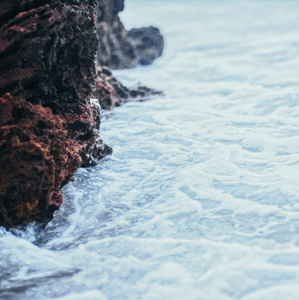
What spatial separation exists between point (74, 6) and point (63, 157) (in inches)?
61.0

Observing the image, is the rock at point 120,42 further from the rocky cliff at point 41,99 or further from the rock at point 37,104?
the rock at point 37,104

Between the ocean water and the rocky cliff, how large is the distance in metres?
0.34

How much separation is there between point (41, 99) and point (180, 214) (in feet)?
5.88

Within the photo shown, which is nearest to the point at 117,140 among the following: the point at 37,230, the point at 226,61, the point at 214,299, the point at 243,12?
the point at 37,230

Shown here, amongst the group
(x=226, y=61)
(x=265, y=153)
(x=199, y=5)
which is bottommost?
(x=265, y=153)

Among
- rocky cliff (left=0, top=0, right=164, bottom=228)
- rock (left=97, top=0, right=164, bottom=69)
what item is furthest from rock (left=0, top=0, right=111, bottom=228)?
rock (left=97, top=0, right=164, bottom=69)

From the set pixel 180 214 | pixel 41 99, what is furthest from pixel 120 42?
pixel 180 214

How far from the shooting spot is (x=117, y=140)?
21.2ft

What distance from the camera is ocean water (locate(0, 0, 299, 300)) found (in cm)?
326

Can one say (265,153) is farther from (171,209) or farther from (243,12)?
(243,12)

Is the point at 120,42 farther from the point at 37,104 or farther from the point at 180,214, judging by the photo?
the point at 180,214

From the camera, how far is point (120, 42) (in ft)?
39.6

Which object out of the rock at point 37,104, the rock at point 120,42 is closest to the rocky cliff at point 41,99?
the rock at point 37,104

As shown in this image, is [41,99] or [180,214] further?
[41,99]
